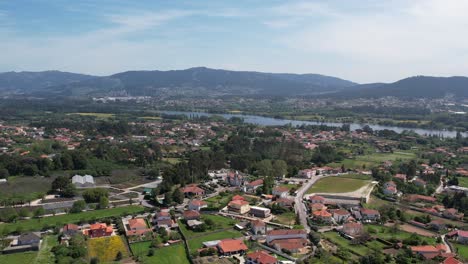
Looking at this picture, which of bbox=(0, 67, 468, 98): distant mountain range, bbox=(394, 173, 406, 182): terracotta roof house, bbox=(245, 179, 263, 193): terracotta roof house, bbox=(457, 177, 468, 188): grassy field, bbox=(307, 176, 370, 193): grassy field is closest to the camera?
bbox=(307, 176, 370, 193): grassy field

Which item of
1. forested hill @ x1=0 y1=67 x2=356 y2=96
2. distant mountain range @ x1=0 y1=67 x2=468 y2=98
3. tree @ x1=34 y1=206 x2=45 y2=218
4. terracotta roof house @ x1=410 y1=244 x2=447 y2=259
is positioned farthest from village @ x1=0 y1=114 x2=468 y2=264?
forested hill @ x1=0 y1=67 x2=356 y2=96

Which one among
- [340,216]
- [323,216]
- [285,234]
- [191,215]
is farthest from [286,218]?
[191,215]

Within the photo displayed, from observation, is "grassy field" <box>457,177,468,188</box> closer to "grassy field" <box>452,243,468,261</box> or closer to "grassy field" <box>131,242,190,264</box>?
"grassy field" <box>452,243,468,261</box>

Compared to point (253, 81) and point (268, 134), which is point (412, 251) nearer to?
point (268, 134)

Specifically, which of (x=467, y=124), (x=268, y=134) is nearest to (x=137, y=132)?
(x=268, y=134)

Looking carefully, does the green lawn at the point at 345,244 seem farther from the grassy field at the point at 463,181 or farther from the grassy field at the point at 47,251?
the grassy field at the point at 463,181

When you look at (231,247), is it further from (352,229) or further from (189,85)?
(189,85)

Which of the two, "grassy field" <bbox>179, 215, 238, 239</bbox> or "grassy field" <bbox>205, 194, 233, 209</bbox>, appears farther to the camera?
"grassy field" <bbox>205, 194, 233, 209</bbox>

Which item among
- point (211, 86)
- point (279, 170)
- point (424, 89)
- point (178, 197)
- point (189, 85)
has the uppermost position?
point (189, 85)
